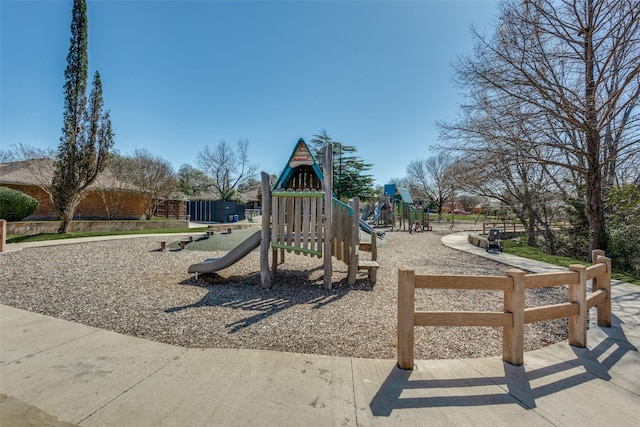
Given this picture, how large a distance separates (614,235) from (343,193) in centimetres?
2870

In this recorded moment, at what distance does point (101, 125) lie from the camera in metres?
14.5

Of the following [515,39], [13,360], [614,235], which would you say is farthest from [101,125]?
[614,235]

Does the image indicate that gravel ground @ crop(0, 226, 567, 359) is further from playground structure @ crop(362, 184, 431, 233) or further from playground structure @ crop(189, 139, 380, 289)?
playground structure @ crop(362, 184, 431, 233)

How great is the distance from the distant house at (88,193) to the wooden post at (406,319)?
2267cm

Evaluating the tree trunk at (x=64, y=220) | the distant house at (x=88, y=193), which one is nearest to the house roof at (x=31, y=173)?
the distant house at (x=88, y=193)

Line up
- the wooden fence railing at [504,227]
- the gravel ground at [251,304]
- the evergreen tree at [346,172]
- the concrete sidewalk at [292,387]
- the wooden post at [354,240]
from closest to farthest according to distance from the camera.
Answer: the concrete sidewalk at [292,387] → the gravel ground at [251,304] → the wooden post at [354,240] → the wooden fence railing at [504,227] → the evergreen tree at [346,172]

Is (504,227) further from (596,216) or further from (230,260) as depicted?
(230,260)

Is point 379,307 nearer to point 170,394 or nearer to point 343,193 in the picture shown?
point 170,394

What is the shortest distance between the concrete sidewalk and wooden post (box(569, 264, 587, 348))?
12cm

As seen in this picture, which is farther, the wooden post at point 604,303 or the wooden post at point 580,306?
the wooden post at point 604,303

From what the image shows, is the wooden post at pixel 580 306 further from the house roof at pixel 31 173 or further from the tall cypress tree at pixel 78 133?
the house roof at pixel 31 173

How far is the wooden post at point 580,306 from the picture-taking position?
3260mm

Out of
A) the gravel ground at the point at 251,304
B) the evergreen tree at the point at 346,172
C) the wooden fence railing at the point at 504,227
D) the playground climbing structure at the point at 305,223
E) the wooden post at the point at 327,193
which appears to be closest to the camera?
the gravel ground at the point at 251,304

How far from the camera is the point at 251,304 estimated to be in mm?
4797
